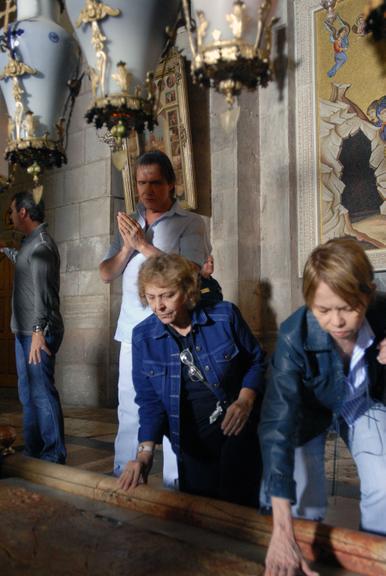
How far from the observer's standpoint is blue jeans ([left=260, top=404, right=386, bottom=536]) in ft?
6.42

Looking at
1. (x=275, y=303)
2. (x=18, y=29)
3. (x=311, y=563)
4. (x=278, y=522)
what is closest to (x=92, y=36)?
(x=18, y=29)

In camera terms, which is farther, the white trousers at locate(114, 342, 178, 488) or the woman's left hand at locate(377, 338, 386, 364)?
the white trousers at locate(114, 342, 178, 488)

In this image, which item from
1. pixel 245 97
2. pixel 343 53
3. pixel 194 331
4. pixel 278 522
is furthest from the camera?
pixel 245 97

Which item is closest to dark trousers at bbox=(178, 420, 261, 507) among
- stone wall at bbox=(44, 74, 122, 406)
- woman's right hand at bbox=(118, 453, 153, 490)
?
woman's right hand at bbox=(118, 453, 153, 490)

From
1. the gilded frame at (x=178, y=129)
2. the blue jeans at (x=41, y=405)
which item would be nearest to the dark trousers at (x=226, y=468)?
the blue jeans at (x=41, y=405)

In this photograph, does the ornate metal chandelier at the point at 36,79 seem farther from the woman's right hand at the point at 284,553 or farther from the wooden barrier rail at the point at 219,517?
the woman's right hand at the point at 284,553

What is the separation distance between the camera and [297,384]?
6.17ft

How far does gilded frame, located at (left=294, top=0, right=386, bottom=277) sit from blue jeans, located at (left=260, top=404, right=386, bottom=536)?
11.1 ft

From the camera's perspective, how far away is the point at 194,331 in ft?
8.26

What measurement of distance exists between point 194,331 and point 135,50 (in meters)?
1.18

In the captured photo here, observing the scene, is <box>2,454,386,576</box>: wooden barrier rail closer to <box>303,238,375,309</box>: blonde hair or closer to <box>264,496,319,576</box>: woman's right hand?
<box>264,496,319,576</box>: woman's right hand

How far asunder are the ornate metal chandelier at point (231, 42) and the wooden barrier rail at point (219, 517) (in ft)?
4.11

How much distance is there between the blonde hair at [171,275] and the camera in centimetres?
236

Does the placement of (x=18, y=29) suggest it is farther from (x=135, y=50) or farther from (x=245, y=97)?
(x=245, y=97)
